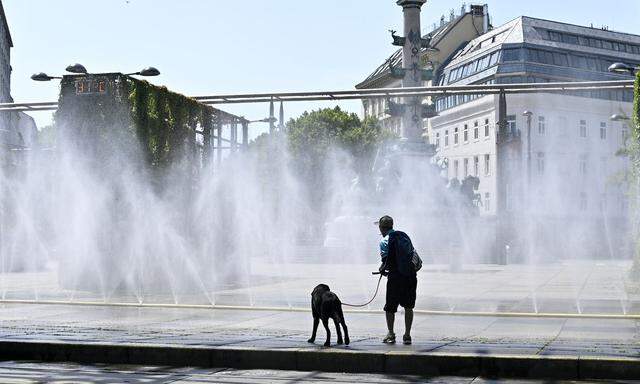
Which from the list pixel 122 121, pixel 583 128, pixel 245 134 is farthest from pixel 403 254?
pixel 583 128

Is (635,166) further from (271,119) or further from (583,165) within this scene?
(583,165)

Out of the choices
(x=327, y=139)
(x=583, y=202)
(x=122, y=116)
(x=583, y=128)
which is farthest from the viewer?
(x=327, y=139)

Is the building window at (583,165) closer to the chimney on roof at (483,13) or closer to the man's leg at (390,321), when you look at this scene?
the chimney on roof at (483,13)

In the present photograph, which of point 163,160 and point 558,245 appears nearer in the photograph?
point 163,160

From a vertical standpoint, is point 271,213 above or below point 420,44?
below

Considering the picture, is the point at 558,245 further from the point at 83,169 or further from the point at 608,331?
the point at 608,331

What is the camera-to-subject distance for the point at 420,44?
167 feet

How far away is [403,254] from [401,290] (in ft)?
1.44

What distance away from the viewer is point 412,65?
5044 centimetres

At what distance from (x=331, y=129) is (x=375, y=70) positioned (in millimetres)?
26582

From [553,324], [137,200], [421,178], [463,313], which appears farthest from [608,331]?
[421,178]

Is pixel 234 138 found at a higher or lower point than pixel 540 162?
lower

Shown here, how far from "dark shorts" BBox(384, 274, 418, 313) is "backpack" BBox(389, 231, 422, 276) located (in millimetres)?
95

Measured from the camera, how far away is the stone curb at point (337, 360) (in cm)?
1046
